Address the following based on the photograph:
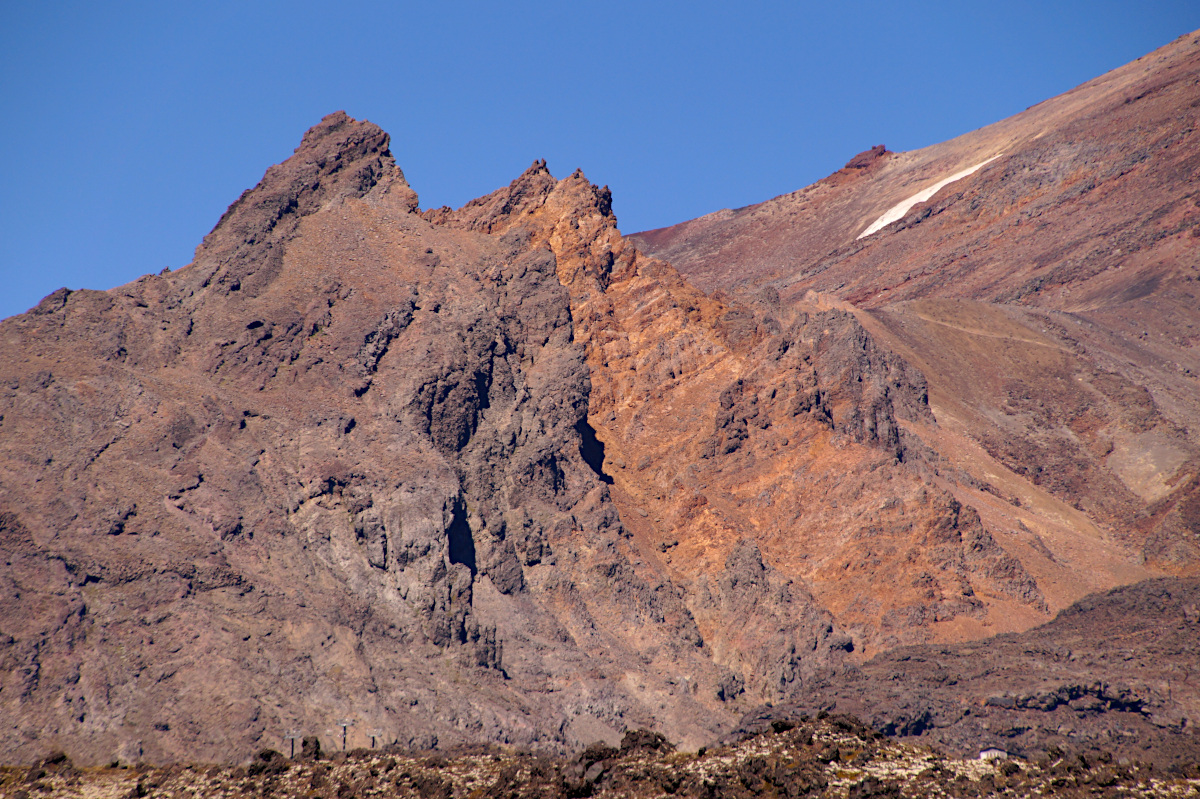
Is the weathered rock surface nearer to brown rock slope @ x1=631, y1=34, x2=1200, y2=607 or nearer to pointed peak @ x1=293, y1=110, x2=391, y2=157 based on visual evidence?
brown rock slope @ x1=631, y1=34, x2=1200, y2=607

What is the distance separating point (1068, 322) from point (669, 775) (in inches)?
4267

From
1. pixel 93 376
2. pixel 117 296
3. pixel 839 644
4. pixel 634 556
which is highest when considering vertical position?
pixel 117 296

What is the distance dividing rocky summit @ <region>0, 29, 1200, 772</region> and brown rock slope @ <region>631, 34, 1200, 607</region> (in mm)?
763

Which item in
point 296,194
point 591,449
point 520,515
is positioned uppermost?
point 296,194

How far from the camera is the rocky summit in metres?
61.3

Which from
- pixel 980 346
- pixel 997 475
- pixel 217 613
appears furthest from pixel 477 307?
pixel 980 346

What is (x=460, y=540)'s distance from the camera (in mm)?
71938

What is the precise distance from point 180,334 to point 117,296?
5.05m

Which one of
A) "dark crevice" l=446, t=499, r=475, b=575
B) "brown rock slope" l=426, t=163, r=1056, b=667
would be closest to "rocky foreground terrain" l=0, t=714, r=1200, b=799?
"dark crevice" l=446, t=499, r=475, b=575

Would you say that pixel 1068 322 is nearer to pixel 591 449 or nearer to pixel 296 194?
pixel 591 449

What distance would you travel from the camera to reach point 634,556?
7500cm

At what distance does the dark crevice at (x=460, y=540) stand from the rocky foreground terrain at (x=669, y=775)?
3015 cm

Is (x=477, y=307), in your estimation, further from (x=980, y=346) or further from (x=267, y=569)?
(x=980, y=346)

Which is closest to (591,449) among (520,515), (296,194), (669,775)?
(520,515)
